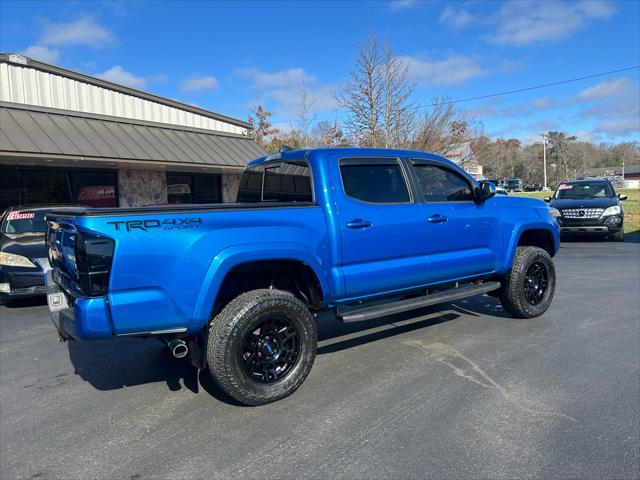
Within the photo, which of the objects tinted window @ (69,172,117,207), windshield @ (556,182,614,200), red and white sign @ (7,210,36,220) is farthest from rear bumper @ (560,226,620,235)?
red and white sign @ (7,210,36,220)

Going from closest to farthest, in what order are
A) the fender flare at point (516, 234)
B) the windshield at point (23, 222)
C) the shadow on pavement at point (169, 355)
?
the shadow on pavement at point (169, 355), the fender flare at point (516, 234), the windshield at point (23, 222)

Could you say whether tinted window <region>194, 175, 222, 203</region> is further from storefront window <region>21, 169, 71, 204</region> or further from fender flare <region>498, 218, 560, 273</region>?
fender flare <region>498, 218, 560, 273</region>

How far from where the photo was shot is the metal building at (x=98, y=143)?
34.5 feet

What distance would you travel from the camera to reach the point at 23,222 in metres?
8.24

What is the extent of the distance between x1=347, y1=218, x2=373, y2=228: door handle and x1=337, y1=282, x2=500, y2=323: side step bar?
0.74m

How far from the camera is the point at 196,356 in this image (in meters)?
3.62

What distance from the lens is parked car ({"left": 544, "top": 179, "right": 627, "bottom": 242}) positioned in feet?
43.2

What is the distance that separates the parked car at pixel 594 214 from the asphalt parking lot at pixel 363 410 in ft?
28.6

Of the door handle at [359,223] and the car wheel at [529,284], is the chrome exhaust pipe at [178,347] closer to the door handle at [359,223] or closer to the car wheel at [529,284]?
the door handle at [359,223]

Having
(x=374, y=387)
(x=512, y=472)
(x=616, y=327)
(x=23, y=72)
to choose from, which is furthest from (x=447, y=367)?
(x=23, y=72)

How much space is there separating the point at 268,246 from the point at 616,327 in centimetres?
424

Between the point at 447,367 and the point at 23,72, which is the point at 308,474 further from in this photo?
the point at 23,72

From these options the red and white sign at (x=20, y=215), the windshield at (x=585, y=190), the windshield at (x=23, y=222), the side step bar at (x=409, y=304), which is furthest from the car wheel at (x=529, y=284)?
the windshield at (x=585, y=190)

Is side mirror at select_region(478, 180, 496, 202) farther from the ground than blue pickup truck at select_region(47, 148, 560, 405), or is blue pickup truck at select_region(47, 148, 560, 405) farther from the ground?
side mirror at select_region(478, 180, 496, 202)
